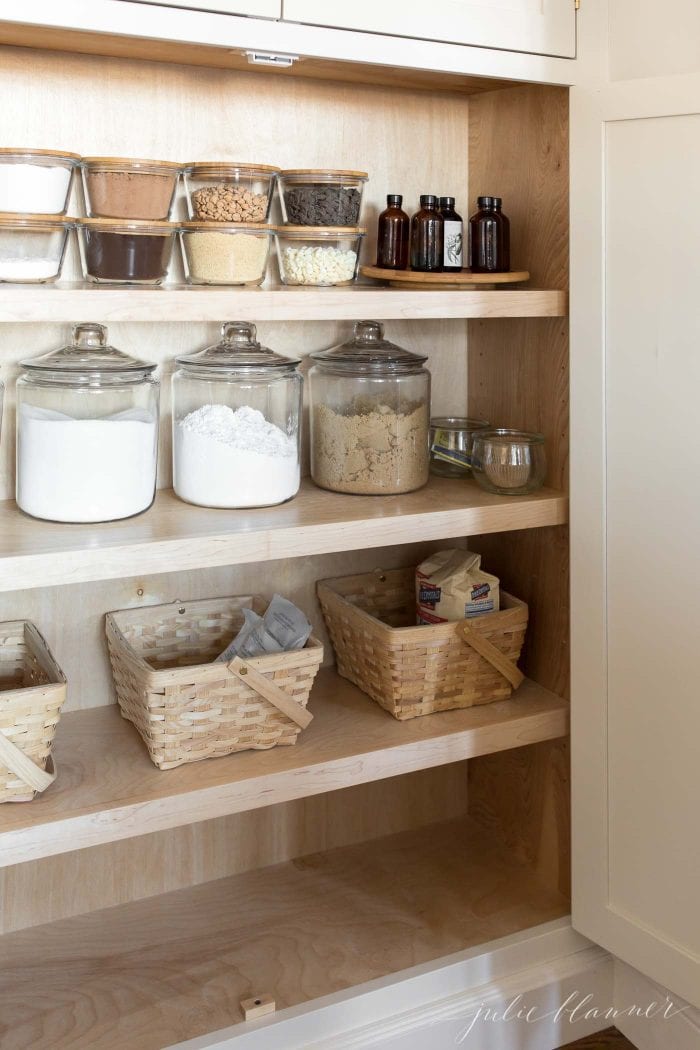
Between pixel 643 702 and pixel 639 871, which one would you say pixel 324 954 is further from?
pixel 643 702

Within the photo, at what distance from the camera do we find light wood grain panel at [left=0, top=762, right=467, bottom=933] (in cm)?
177

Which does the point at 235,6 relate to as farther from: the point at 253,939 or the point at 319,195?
the point at 253,939

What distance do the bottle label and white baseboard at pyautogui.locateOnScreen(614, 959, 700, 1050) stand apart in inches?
45.8

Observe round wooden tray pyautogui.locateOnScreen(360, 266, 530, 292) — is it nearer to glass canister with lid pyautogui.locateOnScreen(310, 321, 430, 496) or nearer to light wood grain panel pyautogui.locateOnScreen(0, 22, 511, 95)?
glass canister with lid pyautogui.locateOnScreen(310, 321, 430, 496)

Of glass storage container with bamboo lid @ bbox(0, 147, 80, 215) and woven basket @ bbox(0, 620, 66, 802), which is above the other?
glass storage container with bamboo lid @ bbox(0, 147, 80, 215)

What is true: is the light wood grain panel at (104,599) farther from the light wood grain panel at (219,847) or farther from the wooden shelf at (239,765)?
the light wood grain panel at (219,847)

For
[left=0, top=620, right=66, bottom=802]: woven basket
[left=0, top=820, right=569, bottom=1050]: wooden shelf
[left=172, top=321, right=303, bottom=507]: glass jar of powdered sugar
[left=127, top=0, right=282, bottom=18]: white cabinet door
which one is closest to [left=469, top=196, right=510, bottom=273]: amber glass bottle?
[left=172, top=321, right=303, bottom=507]: glass jar of powdered sugar

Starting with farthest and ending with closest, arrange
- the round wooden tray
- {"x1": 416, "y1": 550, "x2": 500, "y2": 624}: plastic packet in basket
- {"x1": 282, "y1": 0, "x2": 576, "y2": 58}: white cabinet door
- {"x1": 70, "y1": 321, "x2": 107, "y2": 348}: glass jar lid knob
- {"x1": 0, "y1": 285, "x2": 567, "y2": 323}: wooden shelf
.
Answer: {"x1": 416, "y1": 550, "x2": 500, "y2": 624}: plastic packet in basket, the round wooden tray, {"x1": 70, "y1": 321, "x2": 107, "y2": 348}: glass jar lid knob, {"x1": 282, "y1": 0, "x2": 576, "y2": 58}: white cabinet door, {"x1": 0, "y1": 285, "x2": 567, "y2": 323}: wooden shelf

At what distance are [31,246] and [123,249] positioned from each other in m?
0.12

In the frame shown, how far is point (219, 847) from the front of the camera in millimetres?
1917

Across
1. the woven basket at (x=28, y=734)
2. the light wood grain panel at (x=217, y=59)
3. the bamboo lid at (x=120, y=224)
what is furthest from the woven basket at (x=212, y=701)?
the light wood grain panel at (x=217, y=59)

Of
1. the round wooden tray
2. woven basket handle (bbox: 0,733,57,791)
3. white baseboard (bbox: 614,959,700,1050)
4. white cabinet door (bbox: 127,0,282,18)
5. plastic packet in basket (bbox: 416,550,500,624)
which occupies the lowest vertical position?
white baseboard (bbox: 614,959,700,1050)

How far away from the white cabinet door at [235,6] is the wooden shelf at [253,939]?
1.36 metres

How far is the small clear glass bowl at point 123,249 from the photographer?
1.42 meters
